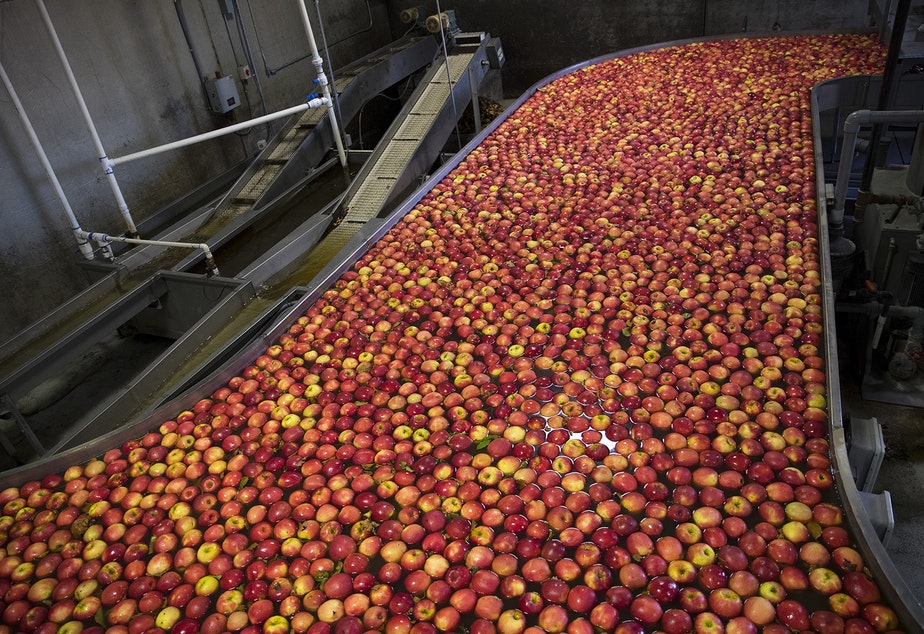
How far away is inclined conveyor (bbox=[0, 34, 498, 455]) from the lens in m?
3.67

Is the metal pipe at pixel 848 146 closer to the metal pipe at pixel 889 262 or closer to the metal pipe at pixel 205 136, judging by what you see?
the metal pipe at pixel 889 262

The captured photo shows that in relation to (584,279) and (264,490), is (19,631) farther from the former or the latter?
(584,279)

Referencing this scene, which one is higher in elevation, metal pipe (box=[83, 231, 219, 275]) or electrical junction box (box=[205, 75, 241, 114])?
electrical junction box (box=[205, 75, 241, 114])

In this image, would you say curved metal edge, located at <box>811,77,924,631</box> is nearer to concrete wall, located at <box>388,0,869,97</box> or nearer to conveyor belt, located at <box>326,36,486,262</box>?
conveyor belt, located at <box>326,36,486,262</box>

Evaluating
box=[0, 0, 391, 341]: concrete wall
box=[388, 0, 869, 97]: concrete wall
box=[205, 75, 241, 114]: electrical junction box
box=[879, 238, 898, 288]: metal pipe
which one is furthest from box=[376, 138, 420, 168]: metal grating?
box=[388, 0, 869, 97]: concrete wall

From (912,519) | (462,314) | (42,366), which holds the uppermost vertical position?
(462,314)

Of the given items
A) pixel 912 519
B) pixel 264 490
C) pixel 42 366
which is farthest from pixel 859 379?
pixel 42 366

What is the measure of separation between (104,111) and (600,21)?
650 cm

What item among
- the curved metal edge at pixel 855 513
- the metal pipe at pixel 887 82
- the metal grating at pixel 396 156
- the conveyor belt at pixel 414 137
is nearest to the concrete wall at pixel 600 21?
the conveyor belt at pixel 414 137

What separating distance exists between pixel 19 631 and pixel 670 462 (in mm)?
2187

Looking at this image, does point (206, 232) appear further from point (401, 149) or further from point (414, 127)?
point (414, 127)

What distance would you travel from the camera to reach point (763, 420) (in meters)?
2.30

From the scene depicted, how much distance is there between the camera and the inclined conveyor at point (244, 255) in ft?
12.0

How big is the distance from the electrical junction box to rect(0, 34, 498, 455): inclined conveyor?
785mm
